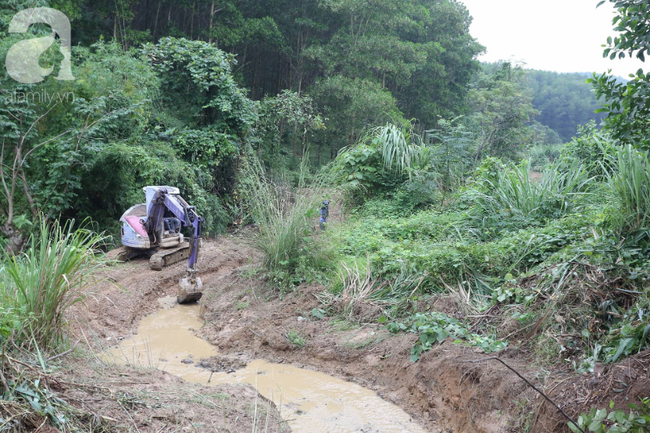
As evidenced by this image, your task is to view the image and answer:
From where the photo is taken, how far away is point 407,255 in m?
5.80

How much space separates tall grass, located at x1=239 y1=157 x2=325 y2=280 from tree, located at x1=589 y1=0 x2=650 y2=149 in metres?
3.83

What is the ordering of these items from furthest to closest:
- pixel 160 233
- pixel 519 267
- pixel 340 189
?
pixel 160 233 → pixel 340 189 → pixel 519 267

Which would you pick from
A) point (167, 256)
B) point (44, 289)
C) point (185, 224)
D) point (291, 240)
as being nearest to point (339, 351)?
point (291, 240)

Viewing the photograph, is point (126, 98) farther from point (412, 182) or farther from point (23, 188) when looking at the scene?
point (412, 182)

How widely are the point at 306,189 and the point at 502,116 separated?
14.7m

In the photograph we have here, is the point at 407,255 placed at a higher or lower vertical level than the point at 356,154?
lower

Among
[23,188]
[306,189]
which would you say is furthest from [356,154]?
[23,188]

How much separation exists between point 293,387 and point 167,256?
175 inches

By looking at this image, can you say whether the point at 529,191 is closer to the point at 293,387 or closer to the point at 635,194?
the point at 635,194

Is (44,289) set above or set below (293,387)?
above

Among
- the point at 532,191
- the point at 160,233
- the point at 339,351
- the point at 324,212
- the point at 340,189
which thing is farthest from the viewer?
A: the point at 160,233

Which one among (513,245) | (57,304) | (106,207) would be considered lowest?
(106,207)

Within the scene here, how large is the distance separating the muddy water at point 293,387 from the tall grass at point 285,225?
4.74 feet

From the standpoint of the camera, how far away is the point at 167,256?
829 cm
